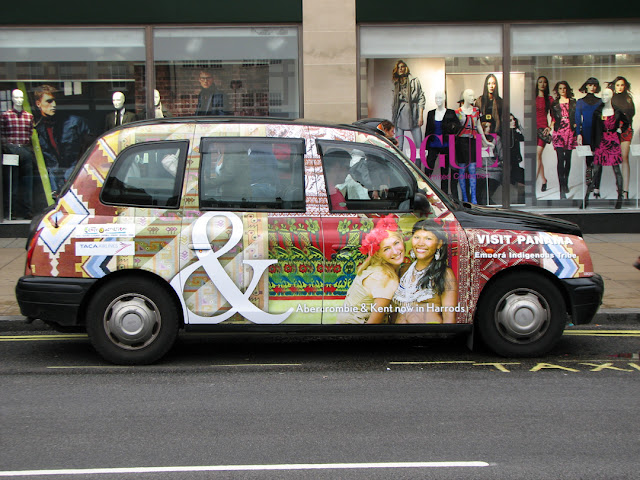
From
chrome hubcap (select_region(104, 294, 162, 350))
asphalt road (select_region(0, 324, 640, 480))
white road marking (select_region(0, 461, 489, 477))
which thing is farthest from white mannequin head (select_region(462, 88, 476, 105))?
white road marking (select_region(0, 461, 489, 477))

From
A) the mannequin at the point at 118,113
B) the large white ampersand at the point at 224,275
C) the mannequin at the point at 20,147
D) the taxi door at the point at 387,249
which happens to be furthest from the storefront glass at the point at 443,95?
the large white ampersand at the point at 224,275

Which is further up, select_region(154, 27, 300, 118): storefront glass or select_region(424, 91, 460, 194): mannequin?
select_region(154, 27, 300, 118): storefront glass

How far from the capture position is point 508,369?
23.0 ft

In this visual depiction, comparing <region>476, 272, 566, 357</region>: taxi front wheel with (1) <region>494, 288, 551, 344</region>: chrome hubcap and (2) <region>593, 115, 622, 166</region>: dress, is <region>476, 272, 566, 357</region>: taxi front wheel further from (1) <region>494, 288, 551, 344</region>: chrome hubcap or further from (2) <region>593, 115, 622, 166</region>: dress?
(2) <region>593, 115, 622, 166</region>: dress

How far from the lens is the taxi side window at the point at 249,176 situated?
7.00m

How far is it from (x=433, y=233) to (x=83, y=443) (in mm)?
3311

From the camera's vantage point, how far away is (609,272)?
11.1 metres

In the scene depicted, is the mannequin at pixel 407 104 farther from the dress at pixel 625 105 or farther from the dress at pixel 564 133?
the dress at pixel 625 105

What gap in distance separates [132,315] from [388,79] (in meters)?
8.77

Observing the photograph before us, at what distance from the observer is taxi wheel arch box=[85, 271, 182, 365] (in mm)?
6938

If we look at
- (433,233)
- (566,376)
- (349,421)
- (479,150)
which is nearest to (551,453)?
(349,421)

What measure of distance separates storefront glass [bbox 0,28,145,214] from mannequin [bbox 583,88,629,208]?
792 centimetres

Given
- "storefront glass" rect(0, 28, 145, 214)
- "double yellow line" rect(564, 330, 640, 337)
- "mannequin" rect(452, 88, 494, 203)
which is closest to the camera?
"double yellow line" rect(564, 330, 640, 337)

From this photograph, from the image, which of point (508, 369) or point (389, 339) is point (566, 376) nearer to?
point (508, 369)
